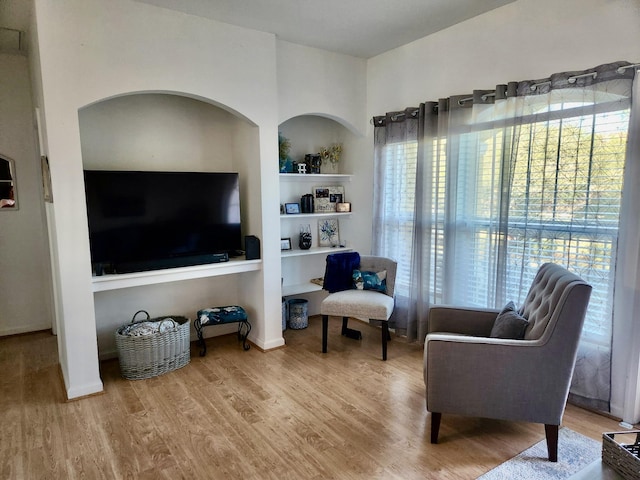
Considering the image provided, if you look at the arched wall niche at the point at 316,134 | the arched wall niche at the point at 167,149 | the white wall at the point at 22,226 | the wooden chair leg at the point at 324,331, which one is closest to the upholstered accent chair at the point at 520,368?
the wooden chair leg at the point at 324,331

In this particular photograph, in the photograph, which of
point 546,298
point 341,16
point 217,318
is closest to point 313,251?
point 217,318

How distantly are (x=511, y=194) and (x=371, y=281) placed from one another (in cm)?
142

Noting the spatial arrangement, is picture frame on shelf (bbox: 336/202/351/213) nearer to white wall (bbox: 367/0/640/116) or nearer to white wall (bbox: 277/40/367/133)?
white wall (bbox: 277/40/367/133)

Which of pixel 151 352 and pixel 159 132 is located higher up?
pixel 159 132

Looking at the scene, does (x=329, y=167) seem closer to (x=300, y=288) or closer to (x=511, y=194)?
(x=300, y=288)

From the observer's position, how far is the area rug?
203 cm

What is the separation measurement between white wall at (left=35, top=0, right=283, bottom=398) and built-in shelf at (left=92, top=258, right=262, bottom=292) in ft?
0.40

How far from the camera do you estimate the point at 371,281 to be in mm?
3725

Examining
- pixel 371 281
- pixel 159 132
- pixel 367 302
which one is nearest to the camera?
pixel 367 302

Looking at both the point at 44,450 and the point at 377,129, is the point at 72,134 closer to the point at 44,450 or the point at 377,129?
the point at 44,450

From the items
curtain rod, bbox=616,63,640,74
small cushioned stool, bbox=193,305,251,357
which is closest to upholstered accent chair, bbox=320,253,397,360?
small cushioned stool, bbox=193,305,251,357

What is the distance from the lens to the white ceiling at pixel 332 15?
289 centimetres

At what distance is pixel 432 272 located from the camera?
3.60 m

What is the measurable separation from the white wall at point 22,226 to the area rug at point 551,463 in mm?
4440
